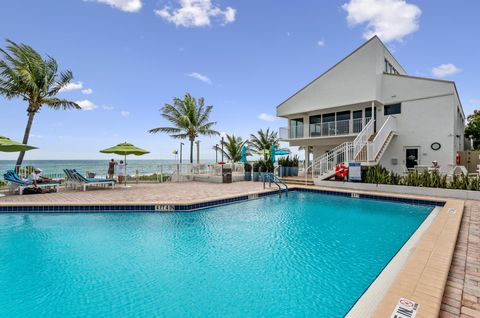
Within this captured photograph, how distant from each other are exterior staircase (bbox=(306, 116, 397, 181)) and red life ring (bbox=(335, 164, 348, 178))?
12.5 inches

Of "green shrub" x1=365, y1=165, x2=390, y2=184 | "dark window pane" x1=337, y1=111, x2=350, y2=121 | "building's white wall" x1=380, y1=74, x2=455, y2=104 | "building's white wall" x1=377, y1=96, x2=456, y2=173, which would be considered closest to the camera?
"green shrub" x1=365, y1=165, x2=390, y2=184

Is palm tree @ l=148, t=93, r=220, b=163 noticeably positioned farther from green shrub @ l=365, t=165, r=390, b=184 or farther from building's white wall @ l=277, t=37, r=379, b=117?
green shrub @ l=365, t=165, r=390, b=184

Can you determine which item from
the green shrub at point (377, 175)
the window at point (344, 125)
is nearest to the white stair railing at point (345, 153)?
the green shrub at point (377, 175)

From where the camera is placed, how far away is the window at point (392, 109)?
49.6 ft

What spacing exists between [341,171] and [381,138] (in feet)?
11.5

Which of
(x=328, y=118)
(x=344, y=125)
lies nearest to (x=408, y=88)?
(x=344, y=125)

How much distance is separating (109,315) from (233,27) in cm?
1878

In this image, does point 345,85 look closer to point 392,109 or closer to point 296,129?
point 392,109

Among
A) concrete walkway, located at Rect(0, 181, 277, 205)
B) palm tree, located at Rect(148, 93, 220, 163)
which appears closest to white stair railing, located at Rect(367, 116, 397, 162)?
concrete walkway, located at Rect(0, 181, 277, 205)

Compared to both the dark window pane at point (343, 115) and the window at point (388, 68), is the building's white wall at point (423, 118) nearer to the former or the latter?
the window at point (388, 68)

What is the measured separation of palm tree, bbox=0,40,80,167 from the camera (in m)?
12.8

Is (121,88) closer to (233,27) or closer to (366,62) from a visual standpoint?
(233,27)

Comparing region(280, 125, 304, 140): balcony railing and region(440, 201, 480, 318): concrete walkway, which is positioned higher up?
region(280, 125, 304, 140): balcony railing

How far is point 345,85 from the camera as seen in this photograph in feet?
54.0
